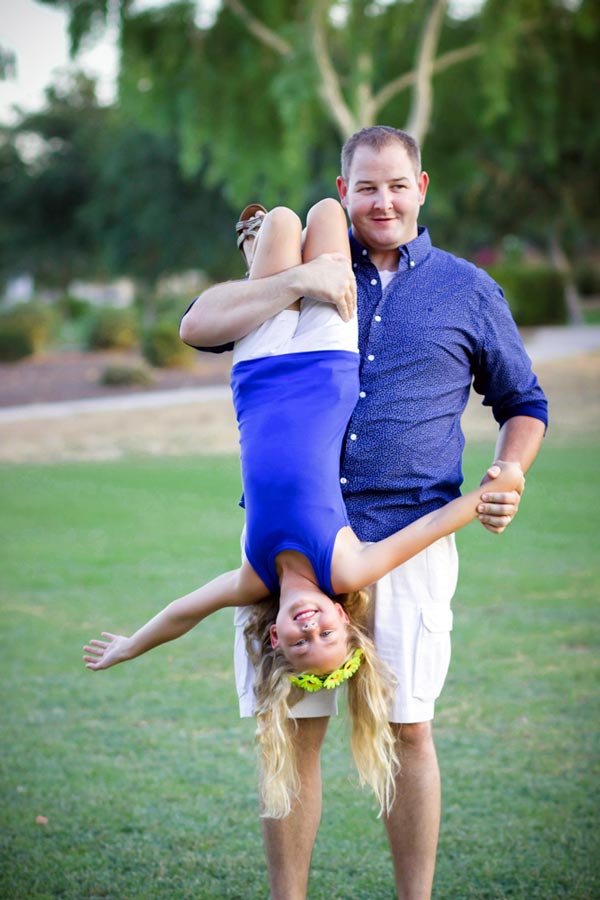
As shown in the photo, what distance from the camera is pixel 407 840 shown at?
Result: 322 centimetres

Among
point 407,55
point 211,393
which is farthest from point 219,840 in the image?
point 407,55

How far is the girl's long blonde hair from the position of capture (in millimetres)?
3096

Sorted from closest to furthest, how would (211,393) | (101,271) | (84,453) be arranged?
(84,453) → (211,393) → (101,271)

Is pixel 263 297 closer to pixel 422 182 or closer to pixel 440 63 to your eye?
pixel 422 182

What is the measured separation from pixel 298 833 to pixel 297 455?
46.3 inches

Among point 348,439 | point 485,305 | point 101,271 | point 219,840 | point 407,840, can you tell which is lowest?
point 219,840

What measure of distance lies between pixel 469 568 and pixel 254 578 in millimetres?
5227

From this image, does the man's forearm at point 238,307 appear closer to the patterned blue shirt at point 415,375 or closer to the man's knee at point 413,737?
the patterned blue shirt at point 415,375

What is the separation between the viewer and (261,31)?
Answer: 18.8 meters

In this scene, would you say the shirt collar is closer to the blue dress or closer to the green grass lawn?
the blue dress

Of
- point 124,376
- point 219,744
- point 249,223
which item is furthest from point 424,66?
point 249,223

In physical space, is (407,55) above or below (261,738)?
above

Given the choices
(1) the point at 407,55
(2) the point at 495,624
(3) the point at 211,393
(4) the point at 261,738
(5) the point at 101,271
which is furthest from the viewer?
(5) the point at 101,271

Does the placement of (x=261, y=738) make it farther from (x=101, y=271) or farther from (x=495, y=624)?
(x=101, y=271)
